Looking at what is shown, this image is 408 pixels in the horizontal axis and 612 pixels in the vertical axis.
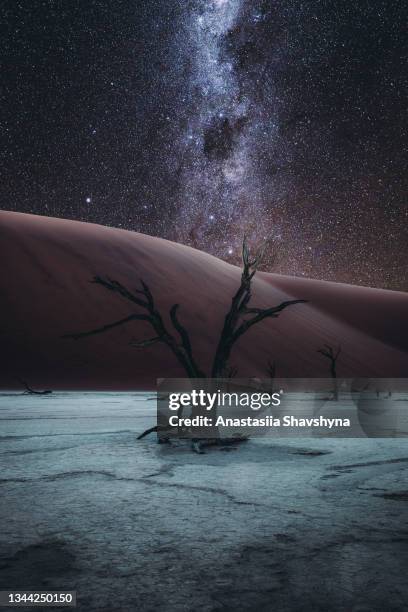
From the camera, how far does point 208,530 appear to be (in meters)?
2.68

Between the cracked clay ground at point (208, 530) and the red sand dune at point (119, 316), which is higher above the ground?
the red sand dune at point (119, 316)

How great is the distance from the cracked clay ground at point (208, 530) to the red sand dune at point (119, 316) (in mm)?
22266

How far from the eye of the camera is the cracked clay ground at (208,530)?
6.32 feet

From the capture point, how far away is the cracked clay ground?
193cm

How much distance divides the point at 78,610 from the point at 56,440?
186 inches

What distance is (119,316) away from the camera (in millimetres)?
32406

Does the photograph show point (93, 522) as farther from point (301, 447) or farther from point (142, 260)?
point (142, 260)

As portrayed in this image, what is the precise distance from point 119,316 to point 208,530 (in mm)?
30125

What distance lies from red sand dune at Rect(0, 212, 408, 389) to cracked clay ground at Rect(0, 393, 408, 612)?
73.1 feet

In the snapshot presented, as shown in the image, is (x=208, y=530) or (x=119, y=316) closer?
(x=208, y=530)

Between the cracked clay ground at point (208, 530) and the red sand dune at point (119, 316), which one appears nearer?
the cracked clay ground at point (208, 530)

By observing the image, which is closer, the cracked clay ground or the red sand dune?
the cracked clay ground

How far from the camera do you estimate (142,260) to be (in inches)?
1563

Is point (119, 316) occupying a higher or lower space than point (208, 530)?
higher
